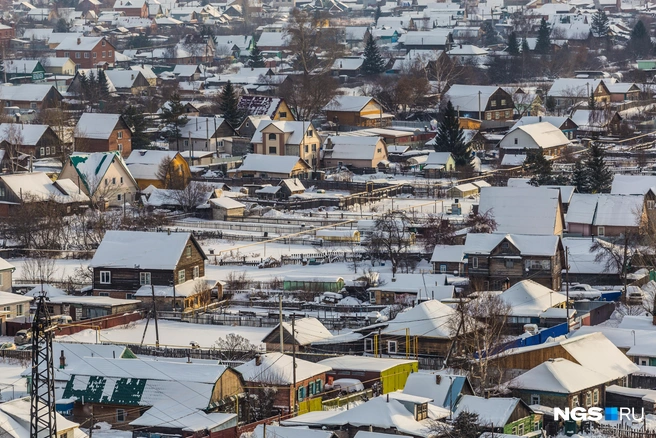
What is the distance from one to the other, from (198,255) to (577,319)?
25.3 feet

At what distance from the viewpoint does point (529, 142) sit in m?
48.9

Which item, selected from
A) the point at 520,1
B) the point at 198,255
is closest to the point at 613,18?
the point at 520,1

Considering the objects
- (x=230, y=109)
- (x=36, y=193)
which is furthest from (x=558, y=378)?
(x=230, y=109)

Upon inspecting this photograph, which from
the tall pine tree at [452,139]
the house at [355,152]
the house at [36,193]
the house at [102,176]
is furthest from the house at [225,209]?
the tall pine tree at [452,139]

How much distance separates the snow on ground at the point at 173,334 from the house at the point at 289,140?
64.8ft

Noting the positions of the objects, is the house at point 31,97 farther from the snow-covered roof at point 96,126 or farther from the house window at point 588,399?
the house window at point 588,399

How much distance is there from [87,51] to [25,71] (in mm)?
6988

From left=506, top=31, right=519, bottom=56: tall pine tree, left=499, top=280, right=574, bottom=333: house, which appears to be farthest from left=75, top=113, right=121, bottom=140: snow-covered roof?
left=506, top=31, right=519, bottom=56: tall pine tree

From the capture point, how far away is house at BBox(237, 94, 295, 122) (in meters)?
54.5

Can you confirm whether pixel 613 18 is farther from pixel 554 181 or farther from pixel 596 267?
pixel 596 267

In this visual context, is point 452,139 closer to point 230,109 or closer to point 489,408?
point 230,109

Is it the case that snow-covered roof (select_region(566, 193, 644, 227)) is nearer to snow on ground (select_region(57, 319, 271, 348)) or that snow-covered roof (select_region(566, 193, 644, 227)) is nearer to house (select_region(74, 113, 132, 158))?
snow on ground (select_region(57, 319, 271, 348))

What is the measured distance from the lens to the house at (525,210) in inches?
1344

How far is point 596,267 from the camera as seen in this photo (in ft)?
105
